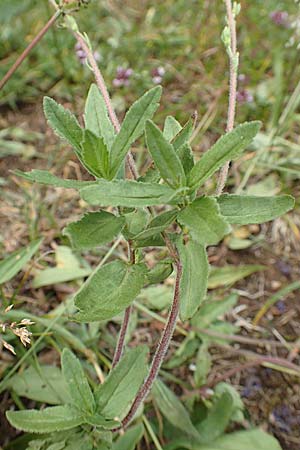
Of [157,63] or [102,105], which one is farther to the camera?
[157,63]

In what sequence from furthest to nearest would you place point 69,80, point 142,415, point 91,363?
1. point 69,80
2. point 91,363
3. point 142,415

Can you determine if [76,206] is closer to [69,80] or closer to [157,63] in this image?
[69,80]

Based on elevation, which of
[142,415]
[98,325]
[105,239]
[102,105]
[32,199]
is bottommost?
[142,415]

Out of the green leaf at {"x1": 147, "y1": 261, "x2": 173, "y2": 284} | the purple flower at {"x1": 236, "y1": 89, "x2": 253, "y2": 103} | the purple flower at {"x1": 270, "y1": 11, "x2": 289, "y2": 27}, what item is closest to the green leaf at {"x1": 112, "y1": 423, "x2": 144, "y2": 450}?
the green leaf at {"x1": 147, "y1": 261, "x2": 173, "y2": 284}

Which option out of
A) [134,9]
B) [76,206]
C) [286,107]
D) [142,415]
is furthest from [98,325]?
[134,9]

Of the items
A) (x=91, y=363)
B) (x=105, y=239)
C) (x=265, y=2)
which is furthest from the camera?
(x=265, y=2)

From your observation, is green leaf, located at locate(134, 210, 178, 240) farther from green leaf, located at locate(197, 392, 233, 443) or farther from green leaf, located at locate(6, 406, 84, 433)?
green leaf, located at locate(197, 392, 233, 443)

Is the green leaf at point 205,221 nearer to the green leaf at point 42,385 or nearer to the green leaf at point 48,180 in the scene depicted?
the green leaf at point 48,180

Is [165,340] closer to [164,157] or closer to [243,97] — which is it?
[164,157]

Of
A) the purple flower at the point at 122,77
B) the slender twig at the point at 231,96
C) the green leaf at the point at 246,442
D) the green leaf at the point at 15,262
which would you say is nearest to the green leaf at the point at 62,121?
the slender twig at the point at 231,96
